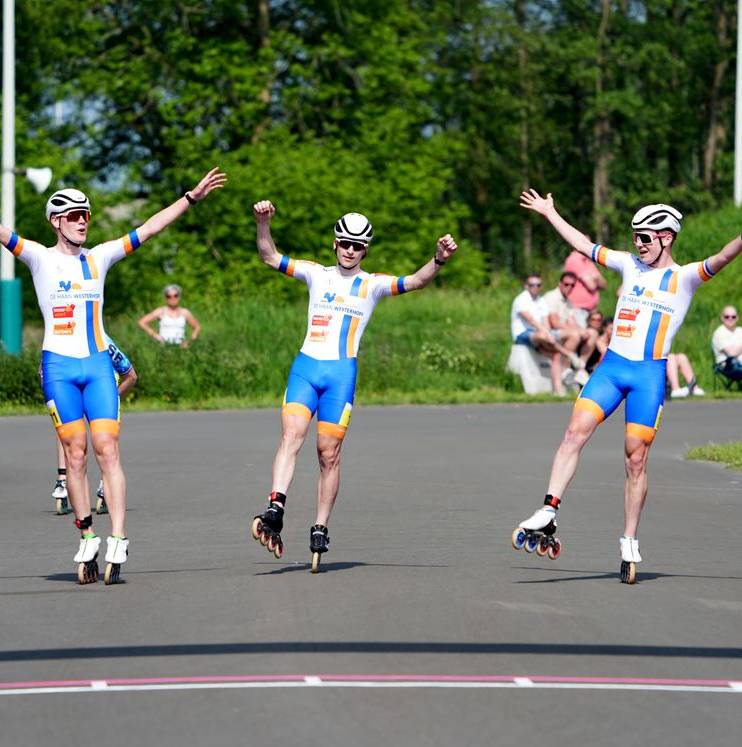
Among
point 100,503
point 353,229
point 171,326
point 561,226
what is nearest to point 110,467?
point 353,229

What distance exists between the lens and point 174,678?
8.09 meters

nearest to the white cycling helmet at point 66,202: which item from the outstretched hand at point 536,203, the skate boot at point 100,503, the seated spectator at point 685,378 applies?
the outstretched hand at point 536,203

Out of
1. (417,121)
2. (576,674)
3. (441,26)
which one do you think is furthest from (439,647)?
(441,26)

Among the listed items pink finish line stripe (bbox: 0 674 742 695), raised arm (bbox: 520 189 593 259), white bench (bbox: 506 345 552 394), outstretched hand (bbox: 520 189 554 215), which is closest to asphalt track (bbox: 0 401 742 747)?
pink finish line stripe (bbox: 0 674 742 695)

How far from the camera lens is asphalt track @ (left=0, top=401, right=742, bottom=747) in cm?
730

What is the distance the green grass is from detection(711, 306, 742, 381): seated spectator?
842 cm

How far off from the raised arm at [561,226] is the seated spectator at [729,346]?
634 inches

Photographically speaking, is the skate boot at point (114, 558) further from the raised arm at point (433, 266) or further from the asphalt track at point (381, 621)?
the raised arm at point (433, 266)

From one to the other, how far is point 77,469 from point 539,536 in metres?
2.72

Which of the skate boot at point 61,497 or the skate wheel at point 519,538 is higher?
the skate wheel at point 519,538

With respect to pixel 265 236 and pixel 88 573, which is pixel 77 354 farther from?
pixel 265 236

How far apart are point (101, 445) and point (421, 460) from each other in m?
8.16

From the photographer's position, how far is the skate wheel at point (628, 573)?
11.1m

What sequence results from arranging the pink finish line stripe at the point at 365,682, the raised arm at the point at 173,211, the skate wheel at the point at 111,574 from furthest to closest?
the raised arm at the point at 173,211 < the skate wheel at the point at 111,574 < the pink finish line stripe at the point at 365,682
